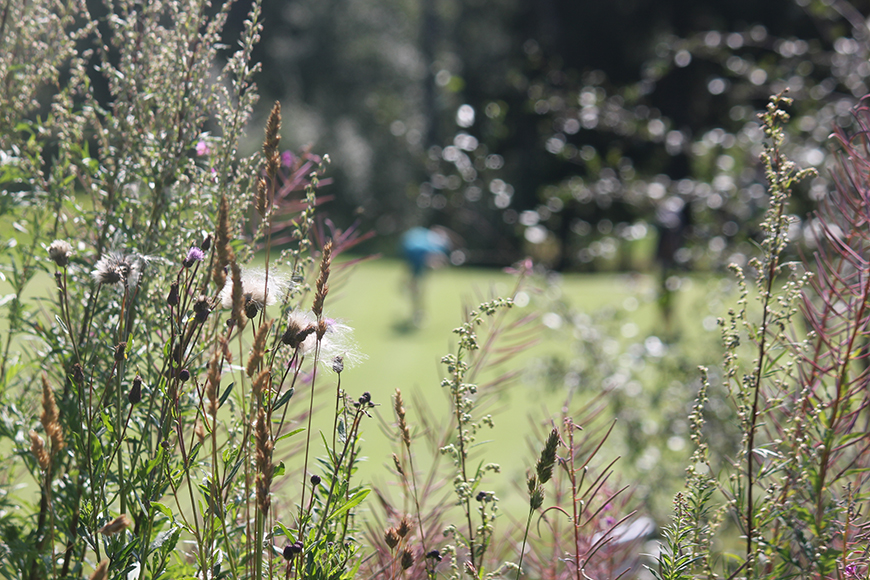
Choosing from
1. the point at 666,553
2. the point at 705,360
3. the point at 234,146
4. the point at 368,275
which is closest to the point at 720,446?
the point at 705,360

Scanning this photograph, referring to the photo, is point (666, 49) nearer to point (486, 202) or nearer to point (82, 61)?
point (486, 202)

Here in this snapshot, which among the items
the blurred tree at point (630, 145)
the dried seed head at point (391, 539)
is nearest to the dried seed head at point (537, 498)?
the dried seed head at point (391, 539)

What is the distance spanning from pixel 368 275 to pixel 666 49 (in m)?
14.6

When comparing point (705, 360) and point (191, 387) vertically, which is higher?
point (705, 360)

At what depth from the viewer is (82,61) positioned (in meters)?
1.25

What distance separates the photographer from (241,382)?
1.00m

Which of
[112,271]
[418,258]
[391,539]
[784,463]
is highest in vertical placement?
[418,258]

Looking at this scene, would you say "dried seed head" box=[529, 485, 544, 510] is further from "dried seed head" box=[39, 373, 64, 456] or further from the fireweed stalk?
"dried seed head" box=[39, 373, 64, 456]

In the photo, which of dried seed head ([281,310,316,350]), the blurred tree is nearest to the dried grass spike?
dried seed head ([281,310,316,350])

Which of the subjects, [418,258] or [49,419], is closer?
[49,419]

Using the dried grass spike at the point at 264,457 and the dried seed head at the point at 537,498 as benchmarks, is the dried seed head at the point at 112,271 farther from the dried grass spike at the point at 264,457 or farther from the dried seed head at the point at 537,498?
the dried seed head at the point at 537,498

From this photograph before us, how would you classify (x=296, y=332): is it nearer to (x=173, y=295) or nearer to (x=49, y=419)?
(x=173, y=295)

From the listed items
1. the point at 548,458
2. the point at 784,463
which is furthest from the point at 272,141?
the point at 784,463

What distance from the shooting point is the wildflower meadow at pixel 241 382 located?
811 mm
